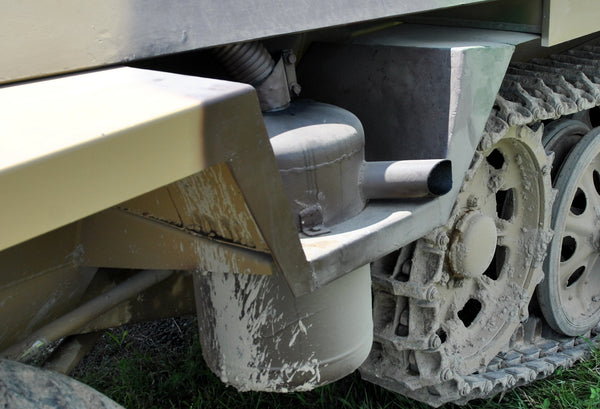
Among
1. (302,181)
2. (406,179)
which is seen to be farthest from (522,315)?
(302,181)

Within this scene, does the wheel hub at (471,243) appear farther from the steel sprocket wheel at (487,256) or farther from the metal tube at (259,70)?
the metal tube at (259,70)

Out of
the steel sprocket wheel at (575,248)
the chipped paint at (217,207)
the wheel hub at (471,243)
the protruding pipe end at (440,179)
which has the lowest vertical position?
the steel sprocket wheel at (575,248)

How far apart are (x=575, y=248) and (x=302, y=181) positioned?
177 cm

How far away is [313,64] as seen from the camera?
2.17 m

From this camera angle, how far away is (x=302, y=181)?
1643 millimetres

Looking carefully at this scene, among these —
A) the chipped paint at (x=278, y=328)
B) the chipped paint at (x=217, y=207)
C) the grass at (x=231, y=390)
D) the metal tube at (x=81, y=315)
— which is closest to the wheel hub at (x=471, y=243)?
the chipped paint at (x=278, y=328)

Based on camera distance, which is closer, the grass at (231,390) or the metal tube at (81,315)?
the metal tube at (81,315)

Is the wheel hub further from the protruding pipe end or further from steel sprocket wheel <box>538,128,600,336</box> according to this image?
steel sprocket wheel <box>538,128,600,336</box>

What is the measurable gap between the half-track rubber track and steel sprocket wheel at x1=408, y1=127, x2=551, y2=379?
3cm

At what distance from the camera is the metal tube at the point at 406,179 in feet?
5.75

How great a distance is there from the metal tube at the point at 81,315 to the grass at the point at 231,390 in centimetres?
89

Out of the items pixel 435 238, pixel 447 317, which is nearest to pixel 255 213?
pixel 435 238

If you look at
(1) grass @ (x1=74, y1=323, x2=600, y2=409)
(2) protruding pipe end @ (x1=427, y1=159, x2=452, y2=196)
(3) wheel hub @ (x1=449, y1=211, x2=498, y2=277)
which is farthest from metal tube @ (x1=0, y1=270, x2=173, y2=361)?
(1) grass @ (x1=74, y1=323, x2=600, y2=409)

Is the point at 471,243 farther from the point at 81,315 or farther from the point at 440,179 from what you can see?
the point at 81,315
